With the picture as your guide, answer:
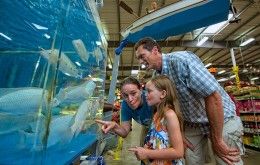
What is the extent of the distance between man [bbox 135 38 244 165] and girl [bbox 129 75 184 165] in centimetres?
21

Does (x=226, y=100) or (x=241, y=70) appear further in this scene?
(x=241, y=70)

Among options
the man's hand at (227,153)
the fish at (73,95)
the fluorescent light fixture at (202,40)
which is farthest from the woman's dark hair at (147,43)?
the fluorescent light fixture at (202,40)

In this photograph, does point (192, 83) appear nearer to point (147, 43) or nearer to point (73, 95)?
point (147, 43)

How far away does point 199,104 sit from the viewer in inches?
81.3

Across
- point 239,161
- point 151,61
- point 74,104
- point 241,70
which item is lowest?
point 239,161

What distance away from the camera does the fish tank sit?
0.98 metres

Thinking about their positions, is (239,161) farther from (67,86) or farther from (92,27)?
(92,27)

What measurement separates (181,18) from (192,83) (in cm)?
58

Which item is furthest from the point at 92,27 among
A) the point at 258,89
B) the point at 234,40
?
the point at 234,40

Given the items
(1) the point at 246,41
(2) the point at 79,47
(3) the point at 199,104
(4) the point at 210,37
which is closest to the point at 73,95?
(2) the point at 79,47

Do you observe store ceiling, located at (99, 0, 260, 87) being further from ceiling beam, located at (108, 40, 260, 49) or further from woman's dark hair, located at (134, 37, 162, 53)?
woman's dark hair, located at (134, 37, 162, 53)

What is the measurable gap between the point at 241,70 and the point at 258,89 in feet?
40.3

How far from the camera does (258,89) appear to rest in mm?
8336

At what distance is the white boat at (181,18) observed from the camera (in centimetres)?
132
